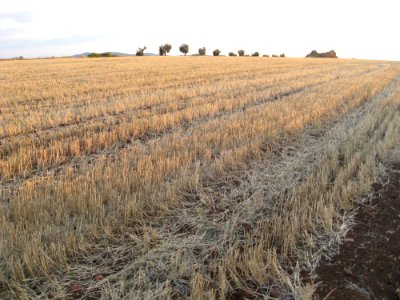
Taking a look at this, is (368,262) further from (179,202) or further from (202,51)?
(202,51)

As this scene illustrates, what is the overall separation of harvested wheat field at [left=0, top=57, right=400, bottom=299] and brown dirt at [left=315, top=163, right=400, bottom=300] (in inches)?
4.1

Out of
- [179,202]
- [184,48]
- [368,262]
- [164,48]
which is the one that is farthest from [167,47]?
[368,262]

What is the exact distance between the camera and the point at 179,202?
402 centimetres

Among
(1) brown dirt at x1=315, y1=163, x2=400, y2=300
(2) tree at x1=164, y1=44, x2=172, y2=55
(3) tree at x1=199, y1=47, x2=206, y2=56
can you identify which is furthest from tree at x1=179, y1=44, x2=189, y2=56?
(1) brown dirt at x1=315, y1=163, x2=400, y2=300

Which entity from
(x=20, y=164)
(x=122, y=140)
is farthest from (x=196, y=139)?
(x=20, y=164)

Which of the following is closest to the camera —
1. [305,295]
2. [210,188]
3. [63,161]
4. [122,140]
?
[305,295]

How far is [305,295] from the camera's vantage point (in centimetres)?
238

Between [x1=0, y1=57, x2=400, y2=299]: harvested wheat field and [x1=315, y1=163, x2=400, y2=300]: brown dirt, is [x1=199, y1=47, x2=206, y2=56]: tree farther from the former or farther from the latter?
[x1=315, y1=163, x2=400, y2=300]: brown dirt

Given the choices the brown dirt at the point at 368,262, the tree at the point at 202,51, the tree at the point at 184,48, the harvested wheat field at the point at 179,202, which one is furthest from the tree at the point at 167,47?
the brown dirt at the point at 368,262

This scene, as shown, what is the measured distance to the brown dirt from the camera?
2.51 metres

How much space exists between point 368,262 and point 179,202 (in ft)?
6.72

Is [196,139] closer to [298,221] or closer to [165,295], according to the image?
[298,221]

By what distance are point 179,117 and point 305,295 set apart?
649cm

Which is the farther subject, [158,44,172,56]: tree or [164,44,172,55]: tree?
[164,44,172,55]: tree
